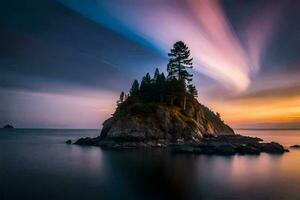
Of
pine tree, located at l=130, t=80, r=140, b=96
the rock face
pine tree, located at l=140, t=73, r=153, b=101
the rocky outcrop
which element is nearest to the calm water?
the rocky outcrop

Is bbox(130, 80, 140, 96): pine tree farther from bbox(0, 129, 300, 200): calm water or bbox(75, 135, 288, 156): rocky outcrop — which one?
bbox(0, 129, 300, 200): calm water

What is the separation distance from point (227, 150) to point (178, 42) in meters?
52.0

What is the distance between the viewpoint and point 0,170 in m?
45.6

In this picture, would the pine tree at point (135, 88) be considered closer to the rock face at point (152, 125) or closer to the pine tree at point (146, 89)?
the pine tree at point (146, 89)

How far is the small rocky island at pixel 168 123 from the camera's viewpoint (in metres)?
77.3

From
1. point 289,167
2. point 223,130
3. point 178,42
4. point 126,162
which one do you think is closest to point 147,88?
point 178,42

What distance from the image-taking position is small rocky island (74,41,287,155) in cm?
7726

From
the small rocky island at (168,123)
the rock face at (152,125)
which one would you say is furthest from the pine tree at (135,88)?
the rock face at (152,125)

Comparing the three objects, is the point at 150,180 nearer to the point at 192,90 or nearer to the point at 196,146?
the point at 196,146

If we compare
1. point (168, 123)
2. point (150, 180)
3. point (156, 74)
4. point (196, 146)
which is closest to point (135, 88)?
point (156, 74)

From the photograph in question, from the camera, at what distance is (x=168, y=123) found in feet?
288

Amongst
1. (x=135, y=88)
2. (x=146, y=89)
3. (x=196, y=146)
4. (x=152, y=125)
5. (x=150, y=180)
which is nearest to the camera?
(x=150, y=180)

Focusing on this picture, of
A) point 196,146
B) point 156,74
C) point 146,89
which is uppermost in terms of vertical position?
point 156,74

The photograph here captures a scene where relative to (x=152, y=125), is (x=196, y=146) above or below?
below
